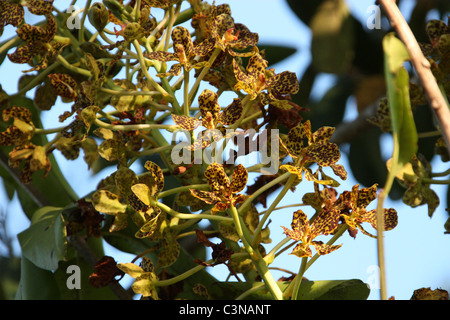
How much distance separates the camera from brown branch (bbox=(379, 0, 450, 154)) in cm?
47

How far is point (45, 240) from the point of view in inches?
42.0

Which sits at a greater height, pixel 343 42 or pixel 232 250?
pixel 343 42

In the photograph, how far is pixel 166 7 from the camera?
96cm

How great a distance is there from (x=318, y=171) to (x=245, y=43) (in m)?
0.21

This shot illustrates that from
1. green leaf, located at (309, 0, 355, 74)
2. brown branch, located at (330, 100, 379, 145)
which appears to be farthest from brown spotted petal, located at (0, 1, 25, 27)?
green leaf, located at (309, 0, 355, 74)

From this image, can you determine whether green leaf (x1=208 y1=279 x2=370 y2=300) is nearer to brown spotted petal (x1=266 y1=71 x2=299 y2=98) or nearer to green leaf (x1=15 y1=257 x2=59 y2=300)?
brown spotted petal (x1=266 y1=71 x2=299 y2=98)

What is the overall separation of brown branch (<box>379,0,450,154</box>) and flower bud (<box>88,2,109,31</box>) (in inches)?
20.2

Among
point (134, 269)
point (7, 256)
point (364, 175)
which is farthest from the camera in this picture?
point (364, 175)

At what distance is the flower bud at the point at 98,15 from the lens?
94 centimetres

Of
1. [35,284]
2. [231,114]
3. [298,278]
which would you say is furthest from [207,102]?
[35,284]

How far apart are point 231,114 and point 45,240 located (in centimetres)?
42

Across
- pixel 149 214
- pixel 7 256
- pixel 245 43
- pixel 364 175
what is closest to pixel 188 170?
pixel 149 214

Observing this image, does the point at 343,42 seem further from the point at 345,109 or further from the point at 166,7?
the point at 166,7
